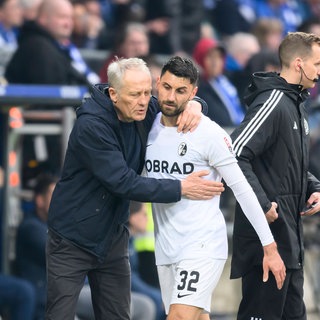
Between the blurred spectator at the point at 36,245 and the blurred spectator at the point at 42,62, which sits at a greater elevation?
the blurred spectator at the point at 42,62

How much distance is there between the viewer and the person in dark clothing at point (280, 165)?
6.49 metres

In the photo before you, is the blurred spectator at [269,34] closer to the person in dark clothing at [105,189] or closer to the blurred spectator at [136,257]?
the blurred spectator at [136,257]

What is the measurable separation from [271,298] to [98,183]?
4.00ft

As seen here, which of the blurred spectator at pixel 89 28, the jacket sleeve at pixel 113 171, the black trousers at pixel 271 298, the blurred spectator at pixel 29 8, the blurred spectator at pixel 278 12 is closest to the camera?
the jacket sleeve at pixel 113 171

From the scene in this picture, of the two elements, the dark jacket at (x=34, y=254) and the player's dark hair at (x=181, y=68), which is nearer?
the player's dark hair at (x=181, y=68)

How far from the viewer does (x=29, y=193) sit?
9.93 meters

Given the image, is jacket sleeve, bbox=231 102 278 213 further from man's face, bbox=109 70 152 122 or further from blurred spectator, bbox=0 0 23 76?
blurred spectator, bbox=0 0 23 76

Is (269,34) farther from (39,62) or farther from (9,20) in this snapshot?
(39,62)

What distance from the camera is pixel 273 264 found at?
20.7 ft

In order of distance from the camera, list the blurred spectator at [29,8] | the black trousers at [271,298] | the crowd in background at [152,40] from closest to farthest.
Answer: the black trousers at [271,298], the crowd in background at [152,40], the blurred spectator at [29,8]

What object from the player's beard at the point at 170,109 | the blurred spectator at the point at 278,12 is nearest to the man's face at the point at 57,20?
the player's beard at the point at 170,109

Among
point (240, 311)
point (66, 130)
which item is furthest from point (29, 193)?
point (240, 311)

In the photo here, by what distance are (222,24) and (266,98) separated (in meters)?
7.96

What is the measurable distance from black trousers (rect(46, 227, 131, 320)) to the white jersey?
310 millimetres
